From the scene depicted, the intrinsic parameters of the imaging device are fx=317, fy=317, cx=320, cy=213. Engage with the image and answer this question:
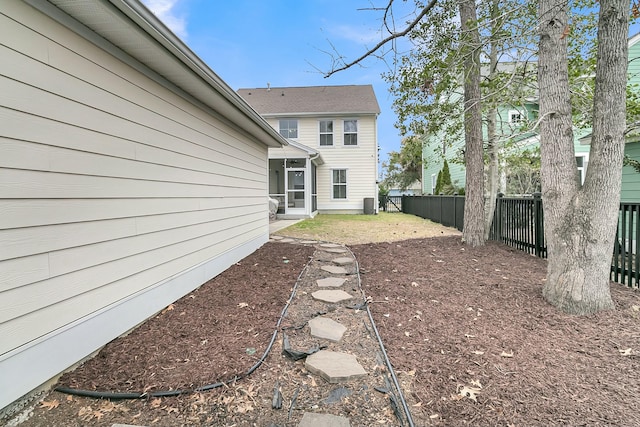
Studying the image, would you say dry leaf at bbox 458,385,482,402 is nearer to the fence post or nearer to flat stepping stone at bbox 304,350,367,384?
flat stepping stone at bbox 304,350,367,384

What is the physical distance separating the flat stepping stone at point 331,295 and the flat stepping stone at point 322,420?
1831 mm

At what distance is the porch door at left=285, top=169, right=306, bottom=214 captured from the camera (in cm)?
1346

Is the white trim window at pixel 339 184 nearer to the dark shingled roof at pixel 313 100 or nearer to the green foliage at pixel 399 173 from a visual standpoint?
the dark shingled roof at pixel 313 100

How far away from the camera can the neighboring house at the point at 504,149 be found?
6465mm

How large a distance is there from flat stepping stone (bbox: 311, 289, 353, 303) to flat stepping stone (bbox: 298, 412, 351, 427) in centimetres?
183

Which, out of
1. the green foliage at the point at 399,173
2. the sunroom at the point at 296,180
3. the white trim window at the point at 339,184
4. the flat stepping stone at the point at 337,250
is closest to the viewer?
the flat stepping stone at the point at 337,250

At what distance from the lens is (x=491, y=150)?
6621mm

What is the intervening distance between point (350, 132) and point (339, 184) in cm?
266

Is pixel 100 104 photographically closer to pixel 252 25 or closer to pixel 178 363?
pixel 178 363

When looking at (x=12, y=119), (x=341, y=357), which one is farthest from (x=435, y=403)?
(x=12, y=119)

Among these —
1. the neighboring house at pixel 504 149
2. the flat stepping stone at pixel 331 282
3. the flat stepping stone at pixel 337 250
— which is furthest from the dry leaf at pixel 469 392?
the flat stepping stone at pixel 337 250

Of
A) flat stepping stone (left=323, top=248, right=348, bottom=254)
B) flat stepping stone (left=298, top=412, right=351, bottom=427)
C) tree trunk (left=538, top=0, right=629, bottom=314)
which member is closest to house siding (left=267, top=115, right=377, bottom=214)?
flat stepping stone (left=323, top=248, right=348, bottom=254)

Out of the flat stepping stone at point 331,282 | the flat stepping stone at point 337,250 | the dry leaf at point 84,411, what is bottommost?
the dry leaf at point 84,411

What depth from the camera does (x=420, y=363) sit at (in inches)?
88.7
